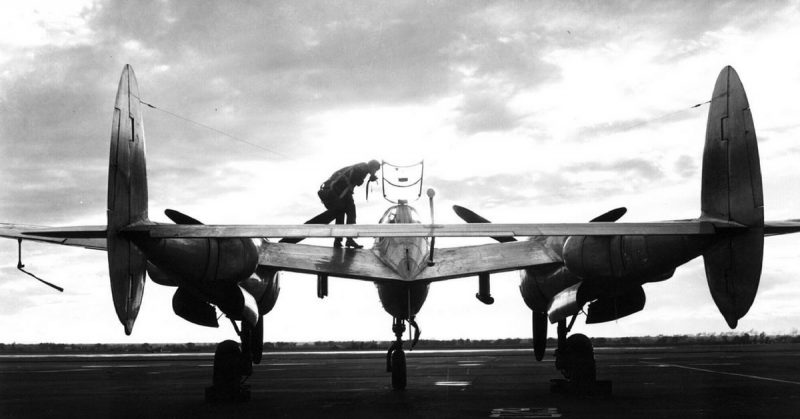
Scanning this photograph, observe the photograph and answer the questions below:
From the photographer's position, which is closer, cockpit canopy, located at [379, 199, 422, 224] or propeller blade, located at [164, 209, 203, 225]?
propeller blade, located at [164, 209, 203, 225]

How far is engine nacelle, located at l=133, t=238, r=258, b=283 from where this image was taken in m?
9.93

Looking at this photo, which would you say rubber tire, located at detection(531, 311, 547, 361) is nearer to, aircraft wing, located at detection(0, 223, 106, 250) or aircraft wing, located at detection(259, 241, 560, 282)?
aircraft wing, located at detection(259, 241, 560, 282)

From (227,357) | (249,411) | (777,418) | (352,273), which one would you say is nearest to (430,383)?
(352,273)

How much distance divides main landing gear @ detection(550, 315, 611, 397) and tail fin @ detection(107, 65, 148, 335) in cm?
824

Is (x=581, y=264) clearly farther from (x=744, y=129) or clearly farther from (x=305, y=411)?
(x=305, y=411)

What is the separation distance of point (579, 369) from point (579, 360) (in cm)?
18

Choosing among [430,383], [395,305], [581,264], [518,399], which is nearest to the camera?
[581,264]

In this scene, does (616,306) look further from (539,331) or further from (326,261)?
(326,261)

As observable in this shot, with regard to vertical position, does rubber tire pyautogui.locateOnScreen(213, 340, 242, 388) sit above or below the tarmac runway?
above

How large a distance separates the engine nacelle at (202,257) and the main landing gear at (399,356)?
17.6 feet

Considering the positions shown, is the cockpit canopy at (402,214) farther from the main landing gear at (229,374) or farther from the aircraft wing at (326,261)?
the main landing gear at (229,374)

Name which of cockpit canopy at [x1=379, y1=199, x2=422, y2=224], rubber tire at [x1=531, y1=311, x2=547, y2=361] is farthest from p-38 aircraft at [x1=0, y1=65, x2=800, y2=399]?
cockpit canopy at [x1=379, y1=199, x2=422, y2=224]

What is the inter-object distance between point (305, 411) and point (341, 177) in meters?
6.73

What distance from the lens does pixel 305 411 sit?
11656 millimetres
